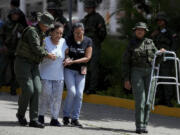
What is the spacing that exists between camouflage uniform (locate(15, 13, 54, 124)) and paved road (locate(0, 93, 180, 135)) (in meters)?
0.41

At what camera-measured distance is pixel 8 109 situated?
9961 millimetres

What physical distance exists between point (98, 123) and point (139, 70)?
136 cm

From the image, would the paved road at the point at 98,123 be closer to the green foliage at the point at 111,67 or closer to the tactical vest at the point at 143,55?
the tactical vest at the point at 143,55

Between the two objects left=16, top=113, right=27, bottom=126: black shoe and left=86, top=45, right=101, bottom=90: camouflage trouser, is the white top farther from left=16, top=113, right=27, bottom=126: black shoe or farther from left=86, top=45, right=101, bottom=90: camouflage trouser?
left=86, top=45, right=101, bottom=90: camouflage trouser

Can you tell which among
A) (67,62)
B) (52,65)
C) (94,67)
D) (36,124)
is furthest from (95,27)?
(36,124)

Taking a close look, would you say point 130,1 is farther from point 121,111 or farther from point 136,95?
point 136,95

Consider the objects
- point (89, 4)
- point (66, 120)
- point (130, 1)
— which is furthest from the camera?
point (130, 1)

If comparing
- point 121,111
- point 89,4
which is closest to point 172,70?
point 121,111

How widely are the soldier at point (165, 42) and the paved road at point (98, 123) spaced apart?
0.60 m

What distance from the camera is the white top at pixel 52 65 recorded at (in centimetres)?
831

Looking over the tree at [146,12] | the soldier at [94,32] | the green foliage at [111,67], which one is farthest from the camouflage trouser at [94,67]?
the tree at [146,12]

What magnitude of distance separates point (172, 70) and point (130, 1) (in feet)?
8.79

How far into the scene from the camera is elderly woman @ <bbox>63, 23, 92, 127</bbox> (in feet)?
27.9

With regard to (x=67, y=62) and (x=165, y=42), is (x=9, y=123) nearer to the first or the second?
(x=67, y=62)
